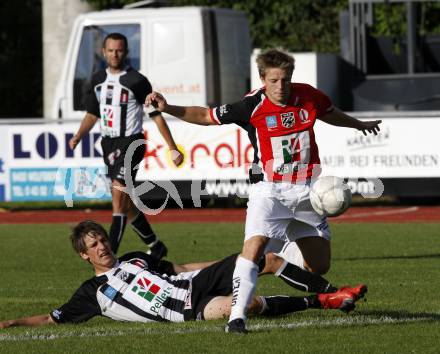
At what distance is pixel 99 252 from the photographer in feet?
28.7

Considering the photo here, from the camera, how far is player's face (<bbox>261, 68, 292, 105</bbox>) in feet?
27.2

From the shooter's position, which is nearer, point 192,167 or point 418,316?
point 418,316

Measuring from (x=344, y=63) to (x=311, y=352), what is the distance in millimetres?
15477

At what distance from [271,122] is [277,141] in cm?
14

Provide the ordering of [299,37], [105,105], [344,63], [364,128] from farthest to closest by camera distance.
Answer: [299,37] → [344,63] → [105,105] → [364,128]

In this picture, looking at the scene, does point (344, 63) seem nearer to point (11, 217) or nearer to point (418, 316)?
point (11, 217)

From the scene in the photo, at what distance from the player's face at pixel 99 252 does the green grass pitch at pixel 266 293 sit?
418mm

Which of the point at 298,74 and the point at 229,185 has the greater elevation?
the point at 298,74

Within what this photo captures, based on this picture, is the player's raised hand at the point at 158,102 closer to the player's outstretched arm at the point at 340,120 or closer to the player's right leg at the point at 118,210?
the player's outstretched arm at the point at 340,120

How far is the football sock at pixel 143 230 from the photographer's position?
517 inches

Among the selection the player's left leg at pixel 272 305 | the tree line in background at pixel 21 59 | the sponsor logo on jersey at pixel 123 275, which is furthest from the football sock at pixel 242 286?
the tree line in background at pixel 21 59

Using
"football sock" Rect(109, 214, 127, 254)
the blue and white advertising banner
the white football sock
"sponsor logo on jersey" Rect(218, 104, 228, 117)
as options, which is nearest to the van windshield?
the blue and white advertising banner

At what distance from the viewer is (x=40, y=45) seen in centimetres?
4181

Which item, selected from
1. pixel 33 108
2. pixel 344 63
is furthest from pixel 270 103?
pixel 33 108
